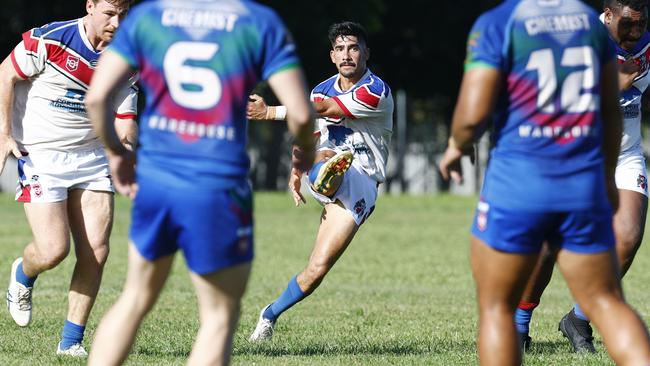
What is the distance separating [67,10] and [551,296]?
71.2 ft

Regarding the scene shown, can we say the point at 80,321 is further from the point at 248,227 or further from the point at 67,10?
the point at 67,10

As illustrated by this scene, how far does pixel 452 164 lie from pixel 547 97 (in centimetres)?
52

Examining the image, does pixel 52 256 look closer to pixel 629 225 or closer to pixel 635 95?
pixel 629 225

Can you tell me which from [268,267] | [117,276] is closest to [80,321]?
[117,276]

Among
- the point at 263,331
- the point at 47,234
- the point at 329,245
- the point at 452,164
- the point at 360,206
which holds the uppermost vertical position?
the point at 452,164

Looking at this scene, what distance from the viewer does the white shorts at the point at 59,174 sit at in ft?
24.7

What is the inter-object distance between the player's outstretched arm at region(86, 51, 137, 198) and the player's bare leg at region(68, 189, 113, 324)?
8.03 ft

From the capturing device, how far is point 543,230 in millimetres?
5141

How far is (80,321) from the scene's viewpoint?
757 cm

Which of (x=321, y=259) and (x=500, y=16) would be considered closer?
(x=500, y=16)

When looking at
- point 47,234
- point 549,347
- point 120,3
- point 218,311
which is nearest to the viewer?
point 218,311

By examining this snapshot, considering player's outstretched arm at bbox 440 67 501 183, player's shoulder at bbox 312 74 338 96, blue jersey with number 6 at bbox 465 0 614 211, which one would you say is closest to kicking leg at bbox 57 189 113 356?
player's shoulder at bbox 312 74 338 96

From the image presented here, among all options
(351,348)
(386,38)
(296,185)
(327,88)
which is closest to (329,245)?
(296,185)

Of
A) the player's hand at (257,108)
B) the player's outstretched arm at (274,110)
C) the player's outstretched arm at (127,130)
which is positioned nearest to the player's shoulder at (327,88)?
the player's outstretched arm at (274,110)
